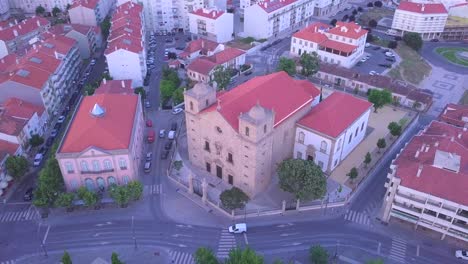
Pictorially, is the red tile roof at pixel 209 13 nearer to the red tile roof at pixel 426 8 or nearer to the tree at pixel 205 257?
the red tile roof at pixel 426 8

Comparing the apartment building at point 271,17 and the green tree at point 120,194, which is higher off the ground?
the apartment building at point 271,17

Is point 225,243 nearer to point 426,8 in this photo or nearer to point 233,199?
point 233,199

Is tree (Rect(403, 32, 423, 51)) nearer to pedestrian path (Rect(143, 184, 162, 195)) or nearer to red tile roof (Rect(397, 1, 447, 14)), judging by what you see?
red tile roof (Rect(397, 1, 447, 14))

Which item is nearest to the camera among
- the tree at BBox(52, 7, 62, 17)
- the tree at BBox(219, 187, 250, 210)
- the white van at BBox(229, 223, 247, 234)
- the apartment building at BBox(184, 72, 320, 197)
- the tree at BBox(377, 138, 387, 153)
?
the white van at BBox(229, 223, 247, 234)

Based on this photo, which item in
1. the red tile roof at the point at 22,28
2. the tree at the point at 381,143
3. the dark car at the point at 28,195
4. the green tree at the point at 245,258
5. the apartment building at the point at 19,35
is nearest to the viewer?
the green tree at the point at 245,258

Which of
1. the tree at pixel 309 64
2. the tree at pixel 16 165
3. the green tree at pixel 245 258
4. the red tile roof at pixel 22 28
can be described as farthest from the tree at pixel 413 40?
the red tile roof at pixel 22 28

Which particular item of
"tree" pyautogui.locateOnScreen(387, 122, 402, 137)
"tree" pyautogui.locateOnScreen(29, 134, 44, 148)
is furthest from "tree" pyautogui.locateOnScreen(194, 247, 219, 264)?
"tree" pyautogui.locateOnScreen(387, 122, 402, 137)

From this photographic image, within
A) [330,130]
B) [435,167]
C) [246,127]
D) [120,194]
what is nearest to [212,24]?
[330,130]
